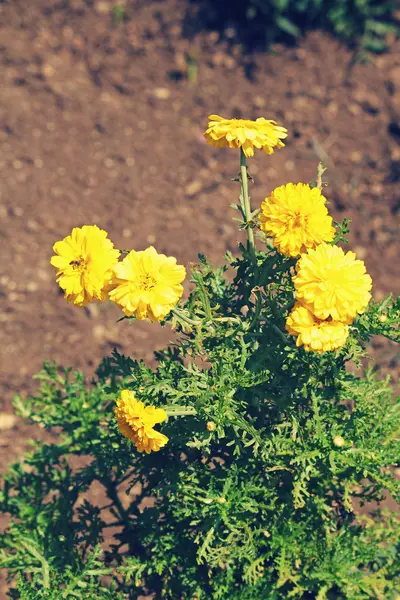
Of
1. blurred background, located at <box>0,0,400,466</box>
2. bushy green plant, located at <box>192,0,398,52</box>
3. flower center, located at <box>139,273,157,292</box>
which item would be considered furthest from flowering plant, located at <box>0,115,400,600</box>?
bushy green plant, located at <box>192,0,398,52</box>

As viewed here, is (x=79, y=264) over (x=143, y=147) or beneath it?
beneath

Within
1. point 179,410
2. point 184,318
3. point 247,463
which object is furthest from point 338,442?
point 184,318

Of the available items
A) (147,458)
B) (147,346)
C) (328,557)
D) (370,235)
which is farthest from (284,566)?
(370,235)

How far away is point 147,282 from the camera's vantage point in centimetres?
167

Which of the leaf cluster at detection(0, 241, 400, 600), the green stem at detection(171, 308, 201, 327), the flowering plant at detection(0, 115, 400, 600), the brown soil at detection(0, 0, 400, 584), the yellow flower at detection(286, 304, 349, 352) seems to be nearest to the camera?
the yellow flower at detection(286, 304, 349, 352)

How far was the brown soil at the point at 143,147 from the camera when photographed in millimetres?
3920

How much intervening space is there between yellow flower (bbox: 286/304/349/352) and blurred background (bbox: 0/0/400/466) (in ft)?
7.03

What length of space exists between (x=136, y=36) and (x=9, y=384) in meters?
2.65

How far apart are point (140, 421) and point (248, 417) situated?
588 mm

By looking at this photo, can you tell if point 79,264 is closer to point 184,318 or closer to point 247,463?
point 184,318

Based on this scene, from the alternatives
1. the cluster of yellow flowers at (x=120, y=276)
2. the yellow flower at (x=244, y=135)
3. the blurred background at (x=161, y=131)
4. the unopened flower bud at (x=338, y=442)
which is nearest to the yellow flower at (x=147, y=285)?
the cluster of yellow flowers at (x=120, y=276)

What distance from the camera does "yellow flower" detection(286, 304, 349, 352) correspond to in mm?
1613

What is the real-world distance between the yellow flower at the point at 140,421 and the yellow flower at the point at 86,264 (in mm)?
285

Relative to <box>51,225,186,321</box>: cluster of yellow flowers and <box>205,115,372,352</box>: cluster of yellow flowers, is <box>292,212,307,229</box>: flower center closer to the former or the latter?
<box>205,115,372,352</box>: cluster of yellow flowers
